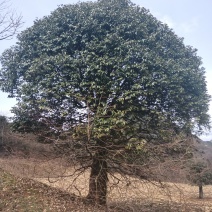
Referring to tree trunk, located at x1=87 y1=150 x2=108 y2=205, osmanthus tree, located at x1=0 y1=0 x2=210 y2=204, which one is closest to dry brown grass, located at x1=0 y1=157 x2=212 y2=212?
tree trunk, located at x1=87 y1=150 x2=108 y2=205

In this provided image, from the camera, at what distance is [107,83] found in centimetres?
690

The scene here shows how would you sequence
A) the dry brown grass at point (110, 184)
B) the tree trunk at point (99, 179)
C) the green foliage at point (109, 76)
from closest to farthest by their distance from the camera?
the dry brown grass at point (110, 184)
the tree trunk at point (99, 179)
the green foliage at point (109, 76)

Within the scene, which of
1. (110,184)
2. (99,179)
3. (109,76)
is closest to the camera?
(110,184)

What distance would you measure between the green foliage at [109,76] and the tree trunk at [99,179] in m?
0.51

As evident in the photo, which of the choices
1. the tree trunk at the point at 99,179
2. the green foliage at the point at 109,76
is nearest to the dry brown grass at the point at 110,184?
the tree trunk at the point at 99,179

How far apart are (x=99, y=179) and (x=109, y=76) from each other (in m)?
2.73

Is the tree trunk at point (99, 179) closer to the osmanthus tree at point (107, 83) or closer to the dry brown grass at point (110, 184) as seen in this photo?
the osmanthus tree at point (107, 83)

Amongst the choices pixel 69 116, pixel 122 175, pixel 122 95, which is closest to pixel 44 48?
pixel 69 116

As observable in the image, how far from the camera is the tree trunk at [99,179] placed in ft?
21.7

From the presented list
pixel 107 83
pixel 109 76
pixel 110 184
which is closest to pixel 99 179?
pixel 110 184

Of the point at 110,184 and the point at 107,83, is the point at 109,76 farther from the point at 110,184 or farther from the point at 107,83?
the point at 110,184

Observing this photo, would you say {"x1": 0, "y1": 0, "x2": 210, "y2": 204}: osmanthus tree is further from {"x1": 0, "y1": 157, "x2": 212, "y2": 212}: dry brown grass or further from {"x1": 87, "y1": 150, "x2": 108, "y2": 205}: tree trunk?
{"x1": 0, "y1": 157, "x2": 212, "y2": 212}: dry brown grass

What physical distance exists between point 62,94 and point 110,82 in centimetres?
135

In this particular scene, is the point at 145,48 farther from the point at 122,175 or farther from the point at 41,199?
the point at 41,199
